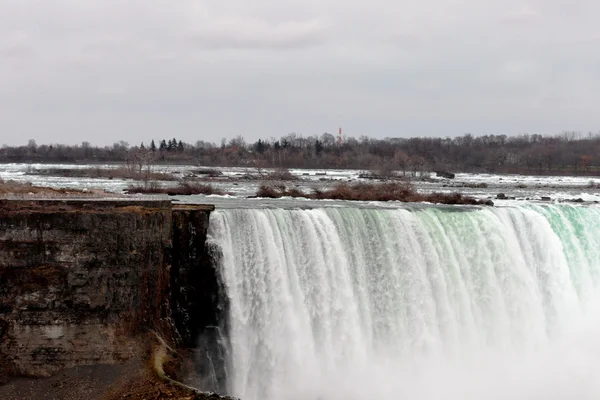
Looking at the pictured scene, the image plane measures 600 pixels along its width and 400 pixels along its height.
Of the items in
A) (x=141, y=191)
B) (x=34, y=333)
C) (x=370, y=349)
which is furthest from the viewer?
(x=141, y=191)

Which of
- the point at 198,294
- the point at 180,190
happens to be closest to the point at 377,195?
the point at 180,190

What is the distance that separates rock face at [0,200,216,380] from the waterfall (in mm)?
2366

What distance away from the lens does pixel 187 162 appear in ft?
334

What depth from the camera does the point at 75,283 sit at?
17078 mm

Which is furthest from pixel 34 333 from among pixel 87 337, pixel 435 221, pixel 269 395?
pixel 435 221

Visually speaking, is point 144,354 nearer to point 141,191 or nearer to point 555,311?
point 555,311

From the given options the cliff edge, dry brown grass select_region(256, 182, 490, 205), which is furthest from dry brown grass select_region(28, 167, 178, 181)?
the cliff edge

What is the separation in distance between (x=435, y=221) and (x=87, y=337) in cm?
1253

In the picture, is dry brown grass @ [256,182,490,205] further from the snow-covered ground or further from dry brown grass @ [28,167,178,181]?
dry brown grass @ [28,167,178,181]

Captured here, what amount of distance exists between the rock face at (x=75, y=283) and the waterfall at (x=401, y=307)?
237cm

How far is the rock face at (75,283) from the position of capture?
54.7ft

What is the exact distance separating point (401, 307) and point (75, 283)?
10.3 m

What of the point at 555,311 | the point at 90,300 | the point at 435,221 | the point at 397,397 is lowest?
the point at 397,397

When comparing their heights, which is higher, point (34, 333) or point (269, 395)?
Answer: point (34, 333)
